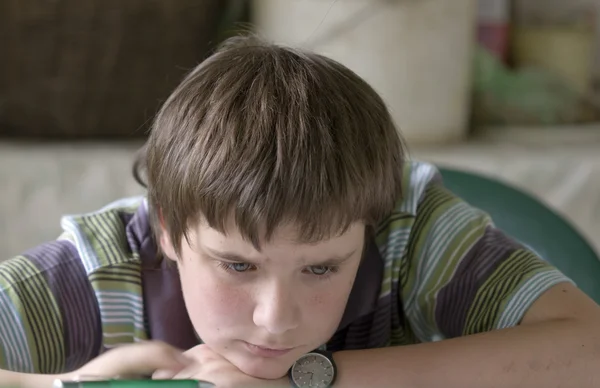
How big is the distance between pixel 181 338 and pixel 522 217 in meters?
0.43

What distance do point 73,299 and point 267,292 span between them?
0.22 meters

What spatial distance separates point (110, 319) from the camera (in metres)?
0.81

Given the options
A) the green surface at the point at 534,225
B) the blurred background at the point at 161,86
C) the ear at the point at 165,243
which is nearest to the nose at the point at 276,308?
the ear at the point at 165,243

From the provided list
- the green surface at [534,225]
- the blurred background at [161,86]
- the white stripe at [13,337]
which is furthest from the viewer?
the blurred background at [161,86]

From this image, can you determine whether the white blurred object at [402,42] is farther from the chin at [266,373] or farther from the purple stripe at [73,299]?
the chin at [266,373]

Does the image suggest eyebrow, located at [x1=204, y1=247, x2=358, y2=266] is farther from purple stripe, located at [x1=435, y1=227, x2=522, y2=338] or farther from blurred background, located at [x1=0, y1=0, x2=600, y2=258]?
blurred background, located at [x1=0, y1=0, x2=600, y2=258]

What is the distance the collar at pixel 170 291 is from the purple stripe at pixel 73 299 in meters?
0.05

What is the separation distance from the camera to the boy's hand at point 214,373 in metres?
0.65

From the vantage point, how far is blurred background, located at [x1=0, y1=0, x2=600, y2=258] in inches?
60.5

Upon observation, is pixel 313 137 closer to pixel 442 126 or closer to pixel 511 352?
pixel 511 352

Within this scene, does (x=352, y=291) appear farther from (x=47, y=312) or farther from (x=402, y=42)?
(x=402, y=42)

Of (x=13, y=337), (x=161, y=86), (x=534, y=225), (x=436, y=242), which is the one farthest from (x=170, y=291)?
(x=161, y=86)

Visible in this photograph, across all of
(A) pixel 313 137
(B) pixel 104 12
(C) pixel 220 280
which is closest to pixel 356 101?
(A) pixel 313 137

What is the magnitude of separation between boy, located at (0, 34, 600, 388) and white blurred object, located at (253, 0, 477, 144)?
0.76 metres
